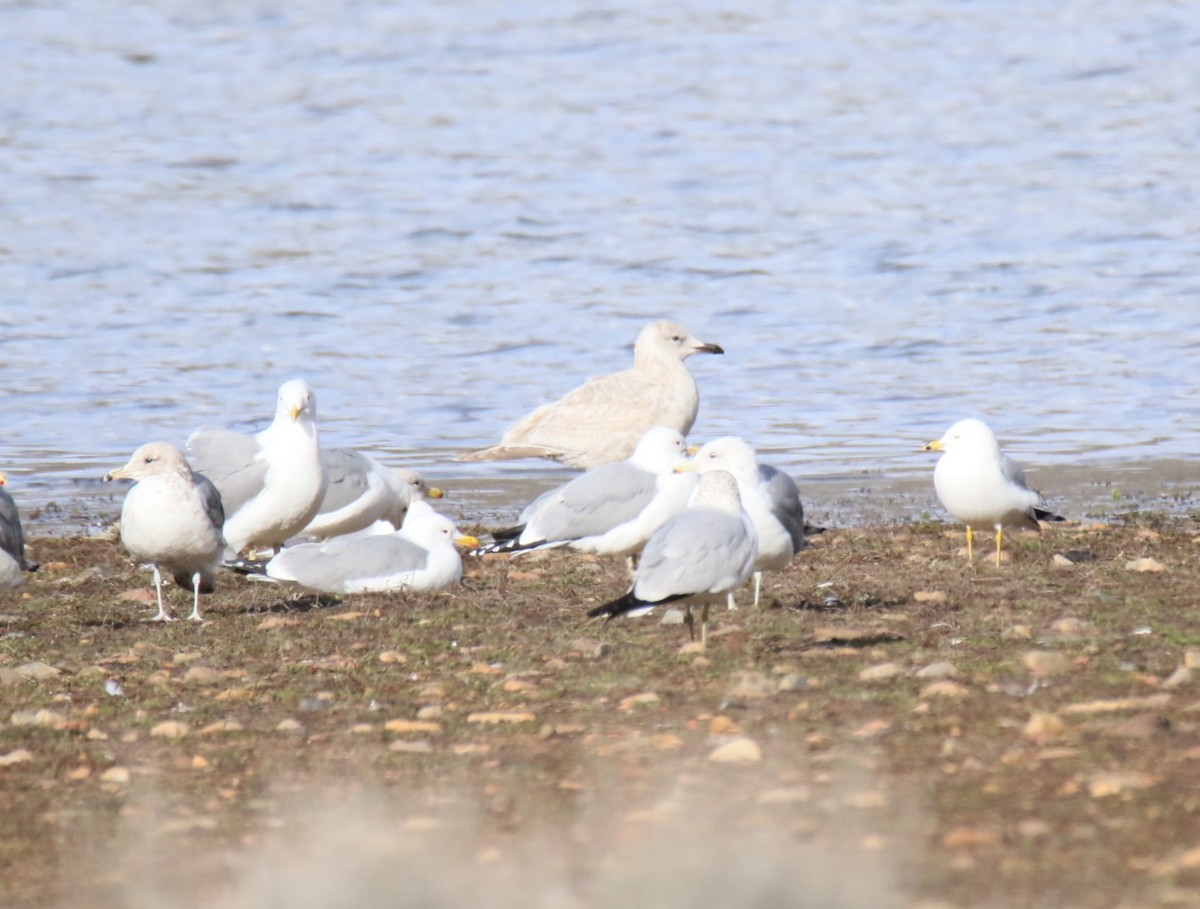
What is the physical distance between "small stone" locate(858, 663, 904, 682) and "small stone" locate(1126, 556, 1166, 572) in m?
2.39

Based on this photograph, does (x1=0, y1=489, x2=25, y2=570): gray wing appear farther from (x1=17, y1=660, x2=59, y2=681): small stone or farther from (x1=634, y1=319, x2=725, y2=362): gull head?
(x1=634, y1=319, x2=725, y2=362): gull head

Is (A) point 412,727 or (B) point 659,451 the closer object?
(A) point 412,727

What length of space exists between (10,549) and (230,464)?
173 cm

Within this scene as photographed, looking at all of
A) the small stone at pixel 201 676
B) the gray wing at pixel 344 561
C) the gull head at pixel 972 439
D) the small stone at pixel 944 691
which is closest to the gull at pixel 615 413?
the gull head at pixel 972 439

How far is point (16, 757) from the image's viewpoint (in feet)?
18.0

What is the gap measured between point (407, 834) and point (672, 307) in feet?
51.0

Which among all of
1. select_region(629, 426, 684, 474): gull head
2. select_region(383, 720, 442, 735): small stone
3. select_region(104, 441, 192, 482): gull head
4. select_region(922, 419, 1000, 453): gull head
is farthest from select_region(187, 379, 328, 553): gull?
select_region(383, 720, 442, 735): small stone

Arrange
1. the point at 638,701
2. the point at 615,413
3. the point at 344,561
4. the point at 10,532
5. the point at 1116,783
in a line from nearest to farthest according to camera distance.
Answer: the point at 1116,783 → the point at 638,701 → the point at 10,532 → the point at 344,561 → the point at 615,413

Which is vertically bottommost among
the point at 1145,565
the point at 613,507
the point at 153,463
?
the point at 1145,565

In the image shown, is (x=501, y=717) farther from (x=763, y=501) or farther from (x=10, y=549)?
(x=10, y=549)

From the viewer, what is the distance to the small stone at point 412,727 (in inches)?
223

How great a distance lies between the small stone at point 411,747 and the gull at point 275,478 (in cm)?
381

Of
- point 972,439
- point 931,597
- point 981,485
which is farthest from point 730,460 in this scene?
point 972,439

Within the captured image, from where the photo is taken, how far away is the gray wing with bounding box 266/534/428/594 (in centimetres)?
816
